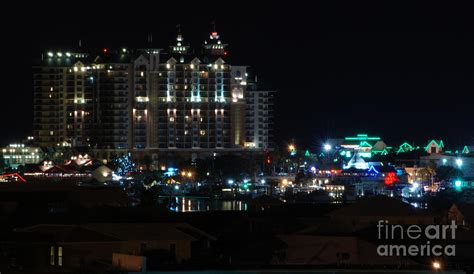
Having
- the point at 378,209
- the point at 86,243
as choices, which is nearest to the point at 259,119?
the point at 378,209

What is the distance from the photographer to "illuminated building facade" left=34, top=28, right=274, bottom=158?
92812mm

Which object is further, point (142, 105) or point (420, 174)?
point (142, 105)

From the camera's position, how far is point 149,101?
9338 cm

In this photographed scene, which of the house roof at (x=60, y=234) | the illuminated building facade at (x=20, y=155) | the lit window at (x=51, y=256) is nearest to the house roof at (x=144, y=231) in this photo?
the house roof at (x=60, y=234)

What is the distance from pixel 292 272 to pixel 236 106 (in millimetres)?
80180

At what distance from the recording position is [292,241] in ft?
70.5

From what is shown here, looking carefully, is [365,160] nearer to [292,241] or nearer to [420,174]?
[420,174]

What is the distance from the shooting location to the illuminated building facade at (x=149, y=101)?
9281 cm

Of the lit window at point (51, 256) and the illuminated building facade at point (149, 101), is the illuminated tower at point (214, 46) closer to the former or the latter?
the illuminated building facade at point (149, 101)

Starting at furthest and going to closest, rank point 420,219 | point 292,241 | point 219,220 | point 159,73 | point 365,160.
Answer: point 365,160 < point 159,73 < point 219,220 < point 420,219 < point 292,241

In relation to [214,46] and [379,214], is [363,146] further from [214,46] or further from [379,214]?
[379,214]

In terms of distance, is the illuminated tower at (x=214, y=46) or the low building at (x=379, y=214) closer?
the low building at (x=379, y=214)

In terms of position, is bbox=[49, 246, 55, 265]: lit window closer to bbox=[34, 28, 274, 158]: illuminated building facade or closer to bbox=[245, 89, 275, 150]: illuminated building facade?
bbox=[34, 28, 274, 158]: illuminated building facade

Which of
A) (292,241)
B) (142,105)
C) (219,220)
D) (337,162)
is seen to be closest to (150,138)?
(142,105)
